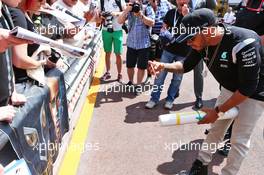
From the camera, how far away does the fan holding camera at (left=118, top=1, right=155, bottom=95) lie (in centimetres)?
606

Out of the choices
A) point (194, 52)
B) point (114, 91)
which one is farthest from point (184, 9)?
point (114, 91)

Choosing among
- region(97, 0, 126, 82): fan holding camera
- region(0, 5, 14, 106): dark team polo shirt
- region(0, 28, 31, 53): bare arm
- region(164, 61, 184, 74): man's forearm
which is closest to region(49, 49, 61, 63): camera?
region(0, 5, 14, 106): dark team polo shirt

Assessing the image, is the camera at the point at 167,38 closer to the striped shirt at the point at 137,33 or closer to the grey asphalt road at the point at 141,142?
the striped shirt at the point at 137,33

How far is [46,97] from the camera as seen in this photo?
295 centimetres

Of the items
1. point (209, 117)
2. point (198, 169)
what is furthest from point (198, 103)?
point (209, 117)

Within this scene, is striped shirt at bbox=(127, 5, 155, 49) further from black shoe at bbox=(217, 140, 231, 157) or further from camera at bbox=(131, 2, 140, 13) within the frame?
black shoe at bbox=(217, 140, 231, 157)

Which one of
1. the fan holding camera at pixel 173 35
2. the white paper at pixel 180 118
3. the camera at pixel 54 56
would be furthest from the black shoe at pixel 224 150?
the camera at pixel 54 56

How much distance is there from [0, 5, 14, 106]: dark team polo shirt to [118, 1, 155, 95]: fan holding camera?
368cm

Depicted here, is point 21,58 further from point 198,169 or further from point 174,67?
point 198,169

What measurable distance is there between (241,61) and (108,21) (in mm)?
4033

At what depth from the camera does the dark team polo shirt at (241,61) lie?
3057 millimetres

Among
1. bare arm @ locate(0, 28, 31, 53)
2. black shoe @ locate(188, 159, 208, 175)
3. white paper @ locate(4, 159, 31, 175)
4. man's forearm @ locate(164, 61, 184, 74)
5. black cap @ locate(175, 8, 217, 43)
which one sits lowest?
black shoe @ locate(188, 159, 208, 175)

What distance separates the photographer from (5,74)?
96.3 inches

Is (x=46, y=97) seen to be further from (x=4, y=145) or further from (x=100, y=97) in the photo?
(x=100, y=97)
